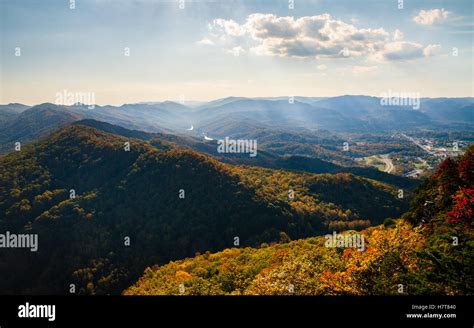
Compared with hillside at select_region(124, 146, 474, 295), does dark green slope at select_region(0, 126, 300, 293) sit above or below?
below

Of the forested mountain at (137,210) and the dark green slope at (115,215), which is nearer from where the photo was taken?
the dark green slope at (115,215)

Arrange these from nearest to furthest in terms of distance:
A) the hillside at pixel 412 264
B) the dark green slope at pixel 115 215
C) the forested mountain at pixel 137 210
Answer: the hillside at pixel 412 264 < the dark green slope at pixel 115 215 < the forested mountain at pixel 137 210

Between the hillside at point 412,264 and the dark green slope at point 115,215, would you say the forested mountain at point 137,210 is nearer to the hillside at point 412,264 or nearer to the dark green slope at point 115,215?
the dark green slope at point 115,215

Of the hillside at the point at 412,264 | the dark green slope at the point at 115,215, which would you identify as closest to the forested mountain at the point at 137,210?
the dark green slope at the point at 115,215

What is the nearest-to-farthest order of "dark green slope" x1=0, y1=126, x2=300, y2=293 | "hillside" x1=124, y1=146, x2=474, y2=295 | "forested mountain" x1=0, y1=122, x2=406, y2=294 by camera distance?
"hillside" x1=124, y1=146, x2=474, y2=295 < "dark green slope" x1=0, y1=126, x2=300, y2=293 < "forested mountain" x1=0, y1=122, x2=406, y2=294

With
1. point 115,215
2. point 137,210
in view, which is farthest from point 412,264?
point 115,215

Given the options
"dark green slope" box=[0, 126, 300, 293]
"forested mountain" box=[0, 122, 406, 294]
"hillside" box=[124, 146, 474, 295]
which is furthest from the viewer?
"forested mountain" box=[0, 122, 406, 294]

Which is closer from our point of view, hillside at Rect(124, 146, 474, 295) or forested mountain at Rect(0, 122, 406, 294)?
hillside at Rect(124, 146, 474, 295)

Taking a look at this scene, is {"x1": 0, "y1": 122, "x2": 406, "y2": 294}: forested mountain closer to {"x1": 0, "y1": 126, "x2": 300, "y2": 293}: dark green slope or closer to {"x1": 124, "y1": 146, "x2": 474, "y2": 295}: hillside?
{"x1": 0, "y1": 126, "x2": 300, "y2": 293}: dark green slope

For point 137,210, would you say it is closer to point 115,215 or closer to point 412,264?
point 115,215

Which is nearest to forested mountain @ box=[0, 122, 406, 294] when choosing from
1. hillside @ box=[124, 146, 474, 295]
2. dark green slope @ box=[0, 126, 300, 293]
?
dark green slope @ box=[0, 126, 300, 293]
